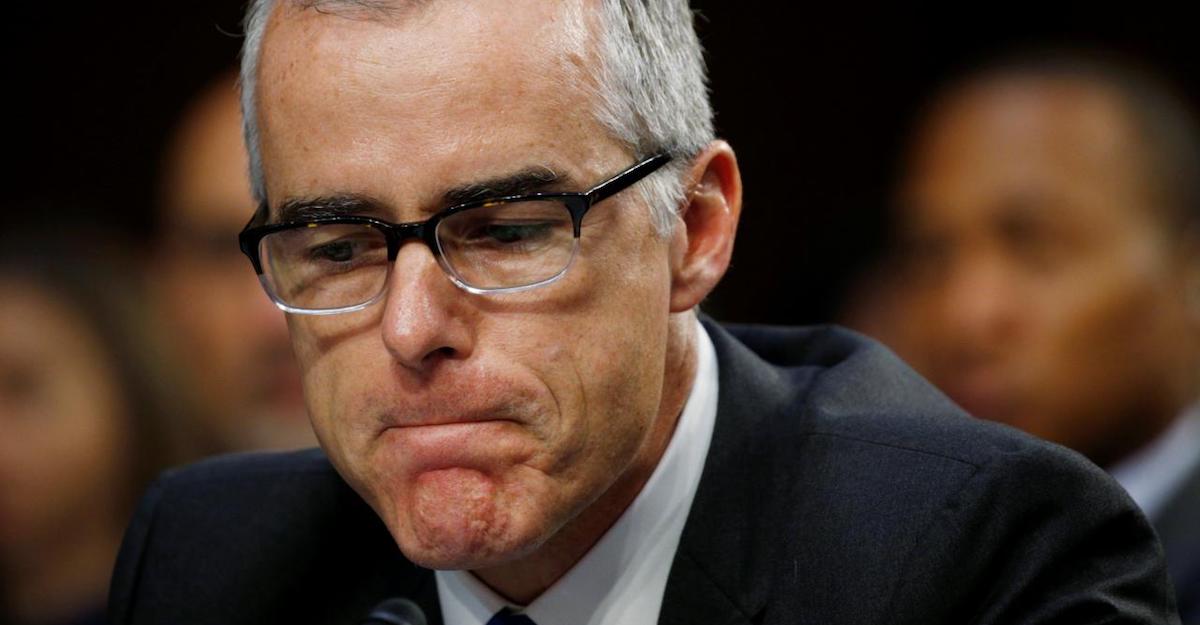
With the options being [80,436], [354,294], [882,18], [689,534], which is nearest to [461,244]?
[354,294]

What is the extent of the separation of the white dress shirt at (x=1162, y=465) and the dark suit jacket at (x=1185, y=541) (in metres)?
0.03

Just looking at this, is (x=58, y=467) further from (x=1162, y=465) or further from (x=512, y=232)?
(x=1162, y=465)

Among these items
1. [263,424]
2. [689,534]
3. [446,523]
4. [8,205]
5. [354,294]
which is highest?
Result: [354,294]

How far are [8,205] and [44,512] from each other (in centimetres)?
134

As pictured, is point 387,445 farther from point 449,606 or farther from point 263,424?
point 263,424

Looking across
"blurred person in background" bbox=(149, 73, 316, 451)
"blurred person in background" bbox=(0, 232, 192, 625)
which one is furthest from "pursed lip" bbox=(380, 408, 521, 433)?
"blurred person in background" bbox=(149, 73, 316, 451)

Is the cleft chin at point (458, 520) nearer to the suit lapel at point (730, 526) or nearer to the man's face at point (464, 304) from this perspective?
the man's face at point (464, 304)

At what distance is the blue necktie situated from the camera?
85.6 inches

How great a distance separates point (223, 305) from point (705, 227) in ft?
8.54

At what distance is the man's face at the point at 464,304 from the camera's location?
73.0 inches

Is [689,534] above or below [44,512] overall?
above

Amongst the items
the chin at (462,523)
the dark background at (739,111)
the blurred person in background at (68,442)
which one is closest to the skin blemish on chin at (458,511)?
the chin at (462,523)

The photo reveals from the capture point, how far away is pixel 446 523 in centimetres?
186

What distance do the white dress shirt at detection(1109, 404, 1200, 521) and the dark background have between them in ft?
4.07
